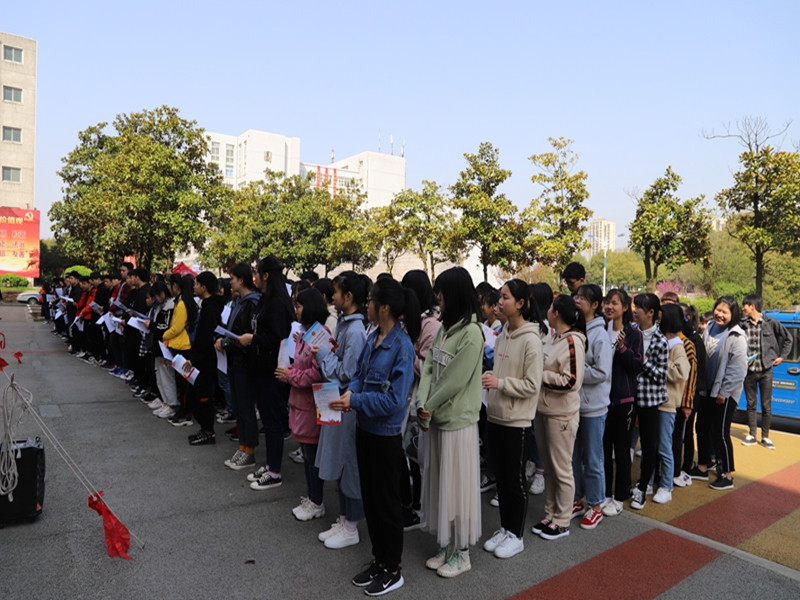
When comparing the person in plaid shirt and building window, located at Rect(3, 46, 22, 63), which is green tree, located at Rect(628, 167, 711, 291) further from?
building window, located at Rect(3, 46, 22, 63)

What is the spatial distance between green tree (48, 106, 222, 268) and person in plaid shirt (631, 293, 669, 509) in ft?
56.6

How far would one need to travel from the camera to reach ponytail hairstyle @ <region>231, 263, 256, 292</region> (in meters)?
5.48

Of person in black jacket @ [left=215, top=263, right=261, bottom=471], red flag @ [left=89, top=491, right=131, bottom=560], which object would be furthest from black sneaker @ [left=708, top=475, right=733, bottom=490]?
red flag @ [left=89, top=491, right=131, bottom=560]

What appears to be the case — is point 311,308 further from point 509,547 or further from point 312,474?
point 509,547

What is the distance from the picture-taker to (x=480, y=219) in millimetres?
24484

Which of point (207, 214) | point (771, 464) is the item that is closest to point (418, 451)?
point (771, 464)

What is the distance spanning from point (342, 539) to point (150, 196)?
58.7 ft

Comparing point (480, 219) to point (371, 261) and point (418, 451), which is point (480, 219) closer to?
point (371, 261)

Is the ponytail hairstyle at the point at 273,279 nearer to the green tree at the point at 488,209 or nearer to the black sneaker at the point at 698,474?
the black sneaker at the point at 698,474

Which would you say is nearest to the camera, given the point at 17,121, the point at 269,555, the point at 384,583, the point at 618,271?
the point at 384,583

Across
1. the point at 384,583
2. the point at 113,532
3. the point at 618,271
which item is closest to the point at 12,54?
the point at 113,532

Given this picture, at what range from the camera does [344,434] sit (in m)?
3.86

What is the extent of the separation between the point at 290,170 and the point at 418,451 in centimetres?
8778

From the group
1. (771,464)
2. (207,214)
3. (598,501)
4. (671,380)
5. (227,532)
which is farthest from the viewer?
(207,214)
